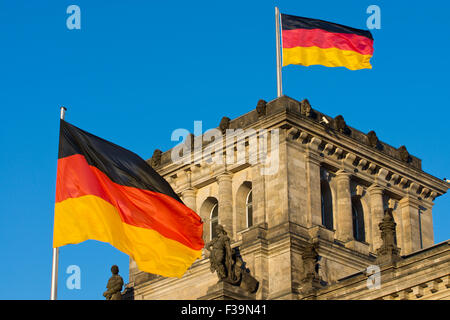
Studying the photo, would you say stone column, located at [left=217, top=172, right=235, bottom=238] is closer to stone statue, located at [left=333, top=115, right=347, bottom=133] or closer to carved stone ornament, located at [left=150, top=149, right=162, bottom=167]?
carved stone ornament, located at [left=150, top=149, right=162, bottom=167]

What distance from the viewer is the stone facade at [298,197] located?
140 feet

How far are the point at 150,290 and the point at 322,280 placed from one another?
29.9ft

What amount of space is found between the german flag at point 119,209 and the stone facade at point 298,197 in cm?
1387

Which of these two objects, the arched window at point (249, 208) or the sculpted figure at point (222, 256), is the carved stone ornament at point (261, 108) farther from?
the sculpted figure at point (222, 256)

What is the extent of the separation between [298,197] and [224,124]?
226 inches

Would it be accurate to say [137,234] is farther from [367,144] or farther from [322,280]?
[367,144]

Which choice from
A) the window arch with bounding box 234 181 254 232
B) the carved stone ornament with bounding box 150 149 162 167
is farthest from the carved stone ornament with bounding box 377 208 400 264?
the carved stone ornament with bounding box 150 149 162 167

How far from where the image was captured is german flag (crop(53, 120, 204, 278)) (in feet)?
78.5

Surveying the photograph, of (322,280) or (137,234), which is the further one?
(322,280)

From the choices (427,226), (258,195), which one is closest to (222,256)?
(258,195)

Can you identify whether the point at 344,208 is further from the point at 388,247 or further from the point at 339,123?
the point at 388,247

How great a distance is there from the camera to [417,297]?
33.8 m

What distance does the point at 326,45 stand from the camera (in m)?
46.3
